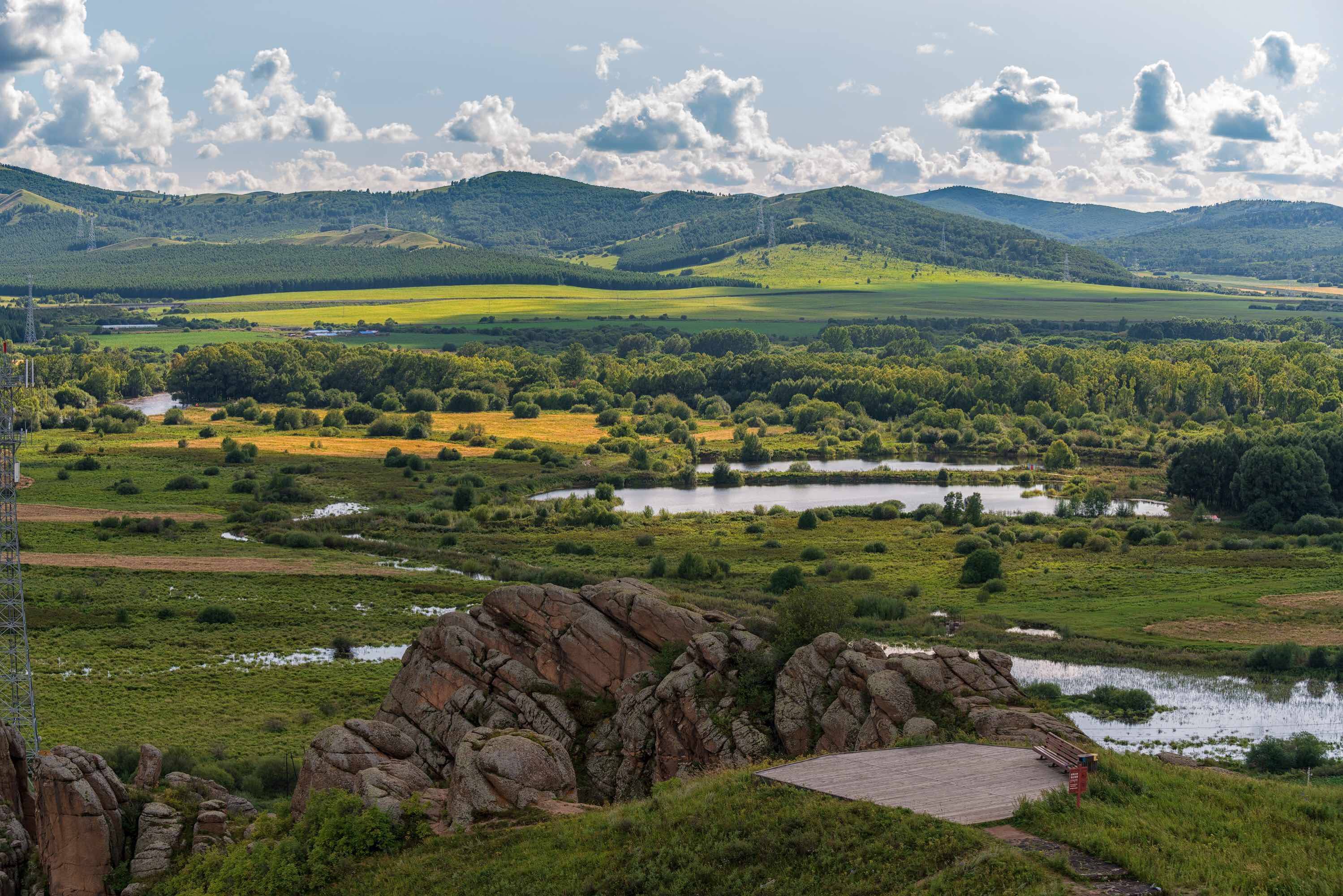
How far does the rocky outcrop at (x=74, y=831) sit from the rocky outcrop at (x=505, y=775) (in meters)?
8.05

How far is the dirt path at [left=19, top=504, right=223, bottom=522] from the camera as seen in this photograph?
95.1 metres

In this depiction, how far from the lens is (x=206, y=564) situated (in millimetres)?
81000

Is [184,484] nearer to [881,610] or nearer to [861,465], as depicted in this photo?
[861,465]

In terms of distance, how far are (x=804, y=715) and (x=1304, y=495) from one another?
74.8m

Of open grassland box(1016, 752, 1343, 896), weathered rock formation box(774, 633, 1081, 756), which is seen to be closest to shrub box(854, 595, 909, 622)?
weathered rock formation box(774, 633, 1081, 756)

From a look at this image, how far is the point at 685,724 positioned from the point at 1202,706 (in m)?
26.0

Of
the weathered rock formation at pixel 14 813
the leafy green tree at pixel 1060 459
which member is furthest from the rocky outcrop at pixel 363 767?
the leafy green tree at pixel 1060 459

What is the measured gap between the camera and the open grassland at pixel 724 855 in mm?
22578

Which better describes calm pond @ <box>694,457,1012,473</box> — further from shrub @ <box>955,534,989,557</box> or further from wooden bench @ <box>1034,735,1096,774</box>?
wooden bench @ <box>1034,735,1096,774</box>

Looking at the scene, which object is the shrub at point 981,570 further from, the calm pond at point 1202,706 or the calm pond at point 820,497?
the calm pond at point 820,497

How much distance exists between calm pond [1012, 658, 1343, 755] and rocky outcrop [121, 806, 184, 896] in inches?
1136

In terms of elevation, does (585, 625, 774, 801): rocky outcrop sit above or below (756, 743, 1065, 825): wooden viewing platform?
below

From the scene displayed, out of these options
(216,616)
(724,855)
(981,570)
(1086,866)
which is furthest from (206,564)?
(1086,866)

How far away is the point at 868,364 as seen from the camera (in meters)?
200
